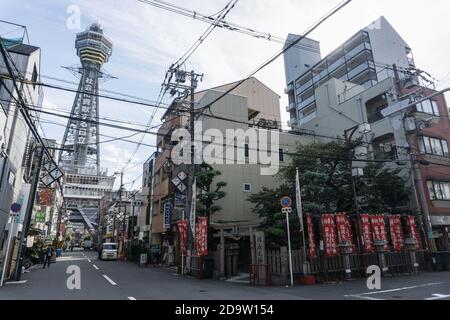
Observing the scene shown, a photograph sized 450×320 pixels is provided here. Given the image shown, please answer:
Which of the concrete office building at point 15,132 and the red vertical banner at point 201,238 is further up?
the concrete office building at point 15,132

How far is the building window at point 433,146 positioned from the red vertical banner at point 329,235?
46.4ft

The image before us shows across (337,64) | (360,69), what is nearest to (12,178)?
(360,69)

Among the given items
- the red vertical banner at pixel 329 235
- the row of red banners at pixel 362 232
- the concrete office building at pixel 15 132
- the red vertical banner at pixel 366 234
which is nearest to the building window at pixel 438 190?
the row of red banners at pixel 362 232

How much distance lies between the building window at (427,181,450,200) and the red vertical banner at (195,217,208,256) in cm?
1801

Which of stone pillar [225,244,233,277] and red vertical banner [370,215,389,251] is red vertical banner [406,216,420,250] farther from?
stone pillar [225,244,233,277]

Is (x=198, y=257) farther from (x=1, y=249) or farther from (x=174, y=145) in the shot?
(x=174, y=145)

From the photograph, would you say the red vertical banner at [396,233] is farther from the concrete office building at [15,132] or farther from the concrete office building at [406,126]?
the concrete office building at [15,132]

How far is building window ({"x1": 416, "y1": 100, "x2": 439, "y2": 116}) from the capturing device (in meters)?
24.2

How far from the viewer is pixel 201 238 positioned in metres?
17.7

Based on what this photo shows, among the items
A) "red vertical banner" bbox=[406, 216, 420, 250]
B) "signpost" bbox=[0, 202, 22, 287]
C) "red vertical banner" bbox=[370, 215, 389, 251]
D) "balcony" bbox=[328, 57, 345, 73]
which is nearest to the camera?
"signpost" bbox=[0, 202, 22, 287]

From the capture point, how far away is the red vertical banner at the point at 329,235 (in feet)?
49.4

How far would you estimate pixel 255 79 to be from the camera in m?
35.0

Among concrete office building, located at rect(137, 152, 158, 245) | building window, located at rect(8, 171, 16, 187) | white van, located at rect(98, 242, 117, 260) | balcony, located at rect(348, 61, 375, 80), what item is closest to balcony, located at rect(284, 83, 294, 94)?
balcony, located at rect(348, 61, 375, 80)
